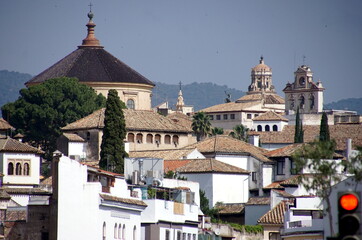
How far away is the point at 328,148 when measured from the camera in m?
40.7

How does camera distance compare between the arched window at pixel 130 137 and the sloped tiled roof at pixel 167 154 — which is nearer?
the sloped tiled roof at pixel 167 154

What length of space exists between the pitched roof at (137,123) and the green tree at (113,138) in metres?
21.3

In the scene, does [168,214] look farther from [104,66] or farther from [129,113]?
[104,66]

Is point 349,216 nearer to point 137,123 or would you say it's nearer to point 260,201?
point 260,201

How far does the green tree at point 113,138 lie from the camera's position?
Result: 7854cm

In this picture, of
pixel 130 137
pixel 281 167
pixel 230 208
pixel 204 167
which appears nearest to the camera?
pixel 230 208

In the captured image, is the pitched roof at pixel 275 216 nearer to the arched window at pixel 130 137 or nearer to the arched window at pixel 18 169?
the arched window at pixel 18 169

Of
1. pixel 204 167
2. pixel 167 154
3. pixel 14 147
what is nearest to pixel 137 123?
pixel 167 154

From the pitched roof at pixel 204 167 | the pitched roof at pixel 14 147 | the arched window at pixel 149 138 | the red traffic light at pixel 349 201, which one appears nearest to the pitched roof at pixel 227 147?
the pitched roof at pixel 204 167

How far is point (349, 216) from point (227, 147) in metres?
78.7

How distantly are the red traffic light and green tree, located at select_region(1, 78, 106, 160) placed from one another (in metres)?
100

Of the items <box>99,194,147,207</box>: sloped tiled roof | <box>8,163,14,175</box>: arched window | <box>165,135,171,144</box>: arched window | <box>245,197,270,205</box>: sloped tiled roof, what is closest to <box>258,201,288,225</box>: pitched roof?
<box>245,197,270,205</box>: sloped tiled roof

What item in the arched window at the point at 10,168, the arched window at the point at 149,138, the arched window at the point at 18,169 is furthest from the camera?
the arched window at the point at 149,138

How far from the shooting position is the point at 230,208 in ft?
260
